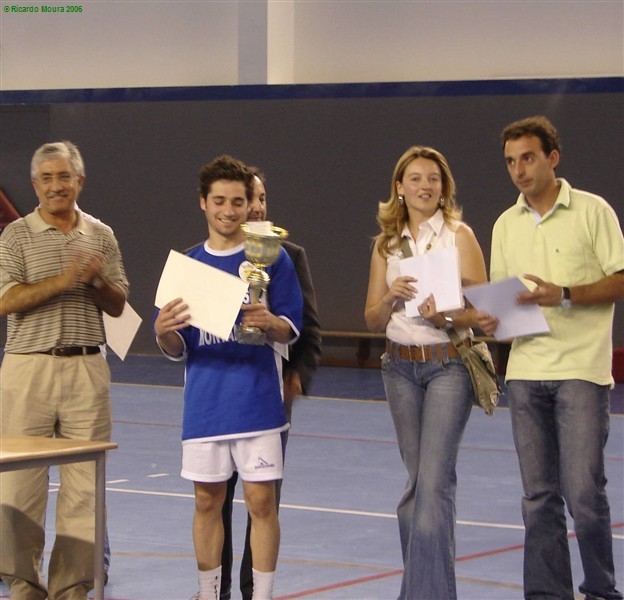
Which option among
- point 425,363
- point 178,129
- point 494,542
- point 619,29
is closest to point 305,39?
point 178,129

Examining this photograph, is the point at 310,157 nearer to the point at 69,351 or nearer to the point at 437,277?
the point at 69,351

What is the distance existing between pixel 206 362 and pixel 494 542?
2337 millimetres

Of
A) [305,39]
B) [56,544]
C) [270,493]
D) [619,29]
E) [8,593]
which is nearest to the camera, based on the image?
[270,493]

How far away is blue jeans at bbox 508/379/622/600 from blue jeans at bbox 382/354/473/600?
258 millimetres

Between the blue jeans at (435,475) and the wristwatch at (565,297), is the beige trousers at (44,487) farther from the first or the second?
the wristwatch at (565,297)

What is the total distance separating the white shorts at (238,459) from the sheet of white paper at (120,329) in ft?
2.07

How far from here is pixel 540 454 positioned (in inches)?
173

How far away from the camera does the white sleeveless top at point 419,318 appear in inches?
174

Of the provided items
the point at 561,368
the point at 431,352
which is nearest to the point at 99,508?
the point at 431,352

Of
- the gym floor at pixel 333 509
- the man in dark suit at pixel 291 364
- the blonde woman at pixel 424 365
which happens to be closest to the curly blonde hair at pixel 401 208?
the blonde woman at pixel 424 365

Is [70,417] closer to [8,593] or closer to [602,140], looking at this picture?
[8,593]

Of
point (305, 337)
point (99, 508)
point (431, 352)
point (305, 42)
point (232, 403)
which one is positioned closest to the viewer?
point (99, 508)

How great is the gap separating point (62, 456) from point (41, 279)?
93 centimetres

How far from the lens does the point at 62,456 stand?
396cm
